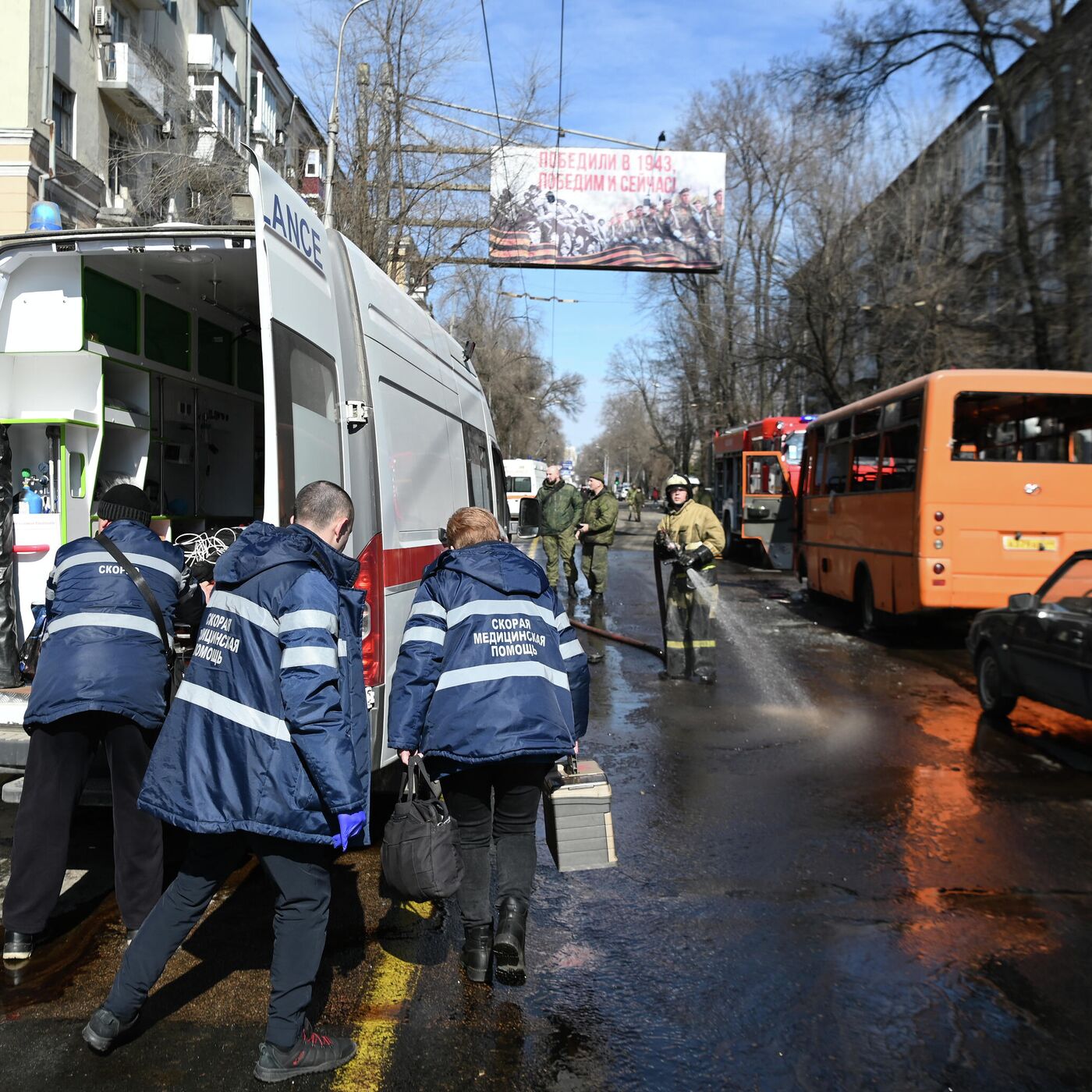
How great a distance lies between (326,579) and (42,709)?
1455 mm

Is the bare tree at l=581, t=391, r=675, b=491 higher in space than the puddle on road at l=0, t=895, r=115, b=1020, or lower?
higher

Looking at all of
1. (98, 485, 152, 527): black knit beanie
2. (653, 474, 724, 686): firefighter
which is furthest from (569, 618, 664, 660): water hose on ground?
(98, 485, 152, 527): black knit beanie

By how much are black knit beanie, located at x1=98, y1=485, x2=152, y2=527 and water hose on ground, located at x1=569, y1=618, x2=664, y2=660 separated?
7.08 meters

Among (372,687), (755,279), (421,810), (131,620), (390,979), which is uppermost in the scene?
(755,279)

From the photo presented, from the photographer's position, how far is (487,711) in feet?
12.2

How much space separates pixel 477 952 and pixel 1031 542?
29.9ft

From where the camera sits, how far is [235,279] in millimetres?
6133

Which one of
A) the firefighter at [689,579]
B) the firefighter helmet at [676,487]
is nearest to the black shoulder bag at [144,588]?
the firefighter at [689,579]

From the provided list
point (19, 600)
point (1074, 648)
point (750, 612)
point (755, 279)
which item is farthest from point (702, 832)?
point (755, 279)

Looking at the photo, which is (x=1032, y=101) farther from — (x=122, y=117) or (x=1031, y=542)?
(x=122, y=117)

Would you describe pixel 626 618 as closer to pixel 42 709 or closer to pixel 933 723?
pixel 933 723

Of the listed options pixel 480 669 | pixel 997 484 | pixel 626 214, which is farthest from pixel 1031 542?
pixel 626 214

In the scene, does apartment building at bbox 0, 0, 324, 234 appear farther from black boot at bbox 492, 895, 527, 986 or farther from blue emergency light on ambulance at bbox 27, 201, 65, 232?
black boot at bbox 492, 895, 527, 986

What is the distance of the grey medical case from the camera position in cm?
405
